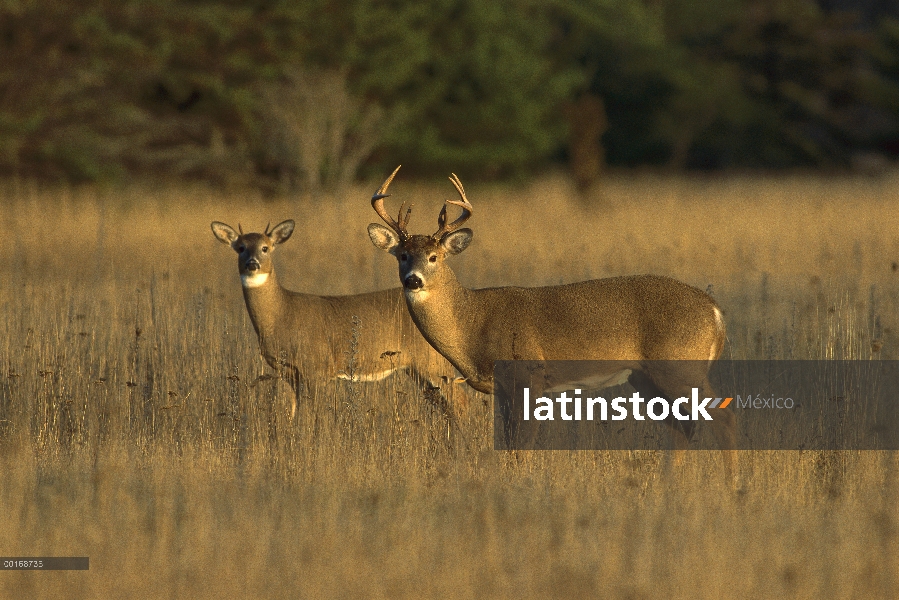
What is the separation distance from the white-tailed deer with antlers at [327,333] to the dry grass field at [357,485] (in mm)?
110

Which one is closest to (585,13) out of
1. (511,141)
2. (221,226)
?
(511,141)

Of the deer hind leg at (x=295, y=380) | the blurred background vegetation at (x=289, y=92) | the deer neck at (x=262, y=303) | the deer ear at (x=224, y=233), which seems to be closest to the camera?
the deer hind leg at (x=295, y=380)

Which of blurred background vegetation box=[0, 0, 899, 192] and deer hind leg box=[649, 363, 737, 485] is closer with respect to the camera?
deer hind leg box=[649, 363, 737, 485]

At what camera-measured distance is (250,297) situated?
727cm

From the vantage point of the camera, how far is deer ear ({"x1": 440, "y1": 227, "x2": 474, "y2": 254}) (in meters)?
6.14

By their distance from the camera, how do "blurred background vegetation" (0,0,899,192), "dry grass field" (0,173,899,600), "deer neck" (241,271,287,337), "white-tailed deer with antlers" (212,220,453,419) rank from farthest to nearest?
"blurred background vegetation" (0,0,899,192), "deer neck" (241,271,287,337), "white-tailed deer with antlers" (212,220,453,419), "dry grass field" (0,173,899,600)

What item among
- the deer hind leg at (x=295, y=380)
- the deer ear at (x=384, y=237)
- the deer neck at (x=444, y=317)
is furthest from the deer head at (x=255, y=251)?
the deer neck at (x=444, y=317)

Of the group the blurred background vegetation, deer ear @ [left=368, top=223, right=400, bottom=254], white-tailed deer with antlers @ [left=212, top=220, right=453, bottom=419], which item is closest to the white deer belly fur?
white-tailed deer with antlers @ [left=212, top=220, right=453, bottom=419]

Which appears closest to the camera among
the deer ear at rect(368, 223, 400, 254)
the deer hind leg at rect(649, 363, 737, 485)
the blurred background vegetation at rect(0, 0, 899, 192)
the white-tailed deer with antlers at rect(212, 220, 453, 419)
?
the deer hind leg at rect(649, 363, 737, 485)

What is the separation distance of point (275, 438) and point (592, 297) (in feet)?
5.10

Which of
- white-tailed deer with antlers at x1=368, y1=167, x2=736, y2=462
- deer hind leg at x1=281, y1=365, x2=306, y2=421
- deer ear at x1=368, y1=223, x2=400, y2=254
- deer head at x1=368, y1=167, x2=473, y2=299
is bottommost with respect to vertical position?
deer hind leg at x1=281, y1=365, x2=306, y2=421

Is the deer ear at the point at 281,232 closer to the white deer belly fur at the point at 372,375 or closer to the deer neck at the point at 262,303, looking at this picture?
the deer neck at the point at 262,303

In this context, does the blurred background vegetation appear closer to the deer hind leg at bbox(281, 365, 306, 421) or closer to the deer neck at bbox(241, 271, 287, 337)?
the deer neck at bbox(241, 271, 287, 337)

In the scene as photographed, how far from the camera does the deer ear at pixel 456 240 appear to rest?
614 centimetres
